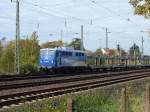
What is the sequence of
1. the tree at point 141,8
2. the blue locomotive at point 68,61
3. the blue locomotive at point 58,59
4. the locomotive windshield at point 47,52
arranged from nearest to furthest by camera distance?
the tree at point 141,8 < the blue locomotive at point 58,59 < the blue locomotive at point 68,61 < the locomotive windshield at point 47,52

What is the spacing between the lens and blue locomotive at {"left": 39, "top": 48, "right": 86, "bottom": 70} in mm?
58781

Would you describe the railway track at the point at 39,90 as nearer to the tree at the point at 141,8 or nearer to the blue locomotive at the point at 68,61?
the tree at the point at 141,8

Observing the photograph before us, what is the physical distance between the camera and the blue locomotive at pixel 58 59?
5878 centimetres

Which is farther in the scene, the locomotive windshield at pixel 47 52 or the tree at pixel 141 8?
the locomotive windshield at pixel 47 52

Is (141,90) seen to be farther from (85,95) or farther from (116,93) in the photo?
(85,95)

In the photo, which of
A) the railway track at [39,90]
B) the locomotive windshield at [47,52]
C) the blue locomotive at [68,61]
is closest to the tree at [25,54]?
the blue locomotive at [68,61]

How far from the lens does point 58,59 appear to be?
193 feet

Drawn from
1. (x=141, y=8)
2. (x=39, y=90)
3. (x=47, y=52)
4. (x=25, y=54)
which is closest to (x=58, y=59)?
(x=47, y=52)

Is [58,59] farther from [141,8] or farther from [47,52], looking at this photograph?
[141,8]

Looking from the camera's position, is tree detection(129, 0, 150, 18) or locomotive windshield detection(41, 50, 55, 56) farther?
locomotive windshield detection(41, 50, 55, 56)

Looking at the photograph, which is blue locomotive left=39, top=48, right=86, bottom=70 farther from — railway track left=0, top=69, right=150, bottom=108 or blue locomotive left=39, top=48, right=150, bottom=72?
railway track left=0, top=69, right=150, bottom=108

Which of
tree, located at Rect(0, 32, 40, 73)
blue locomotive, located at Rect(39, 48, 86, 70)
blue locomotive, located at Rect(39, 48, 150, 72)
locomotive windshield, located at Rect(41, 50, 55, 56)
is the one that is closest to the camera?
blue locomotive, located at Rect(39, 48, 86, 70)

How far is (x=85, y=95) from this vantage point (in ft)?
39.6

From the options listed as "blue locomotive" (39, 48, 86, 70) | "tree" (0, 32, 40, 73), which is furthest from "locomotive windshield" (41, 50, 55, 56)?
"tree" (0, 32, 40, 73)
